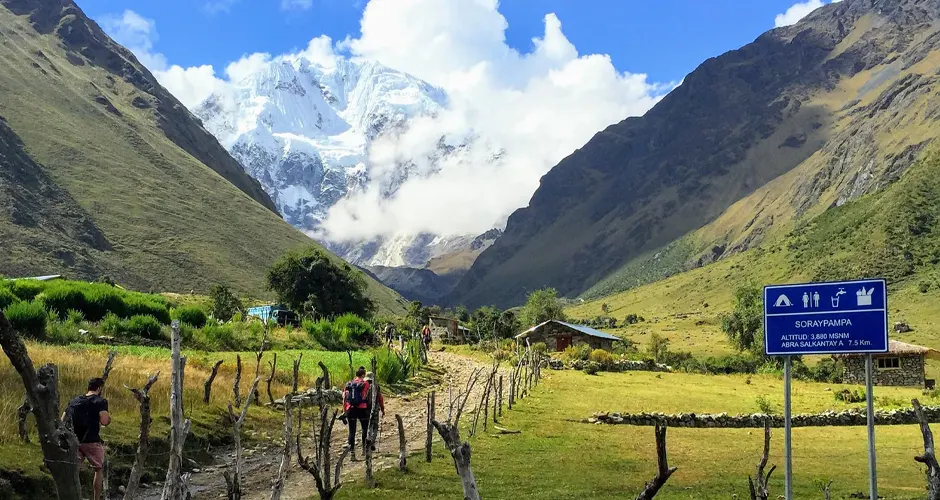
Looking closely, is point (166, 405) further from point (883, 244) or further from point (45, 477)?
point (883, 244)

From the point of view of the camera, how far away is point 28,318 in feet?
91.8

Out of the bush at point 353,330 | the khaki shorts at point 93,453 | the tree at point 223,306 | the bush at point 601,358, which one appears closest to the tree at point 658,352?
the bush at point 601,358

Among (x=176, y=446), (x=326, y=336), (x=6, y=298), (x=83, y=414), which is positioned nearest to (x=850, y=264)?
(x=326, y=336)

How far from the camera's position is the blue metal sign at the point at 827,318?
29.9ft

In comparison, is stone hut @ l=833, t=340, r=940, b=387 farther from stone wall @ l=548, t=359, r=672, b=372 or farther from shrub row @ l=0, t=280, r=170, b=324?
shrub row @ l=0, t=280, r=170, b=324

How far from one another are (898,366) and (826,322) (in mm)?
43891

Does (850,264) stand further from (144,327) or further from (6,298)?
(6,298)

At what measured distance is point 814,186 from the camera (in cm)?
19738

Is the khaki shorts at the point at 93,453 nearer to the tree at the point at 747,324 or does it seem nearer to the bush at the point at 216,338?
the bush at the point at 216,338

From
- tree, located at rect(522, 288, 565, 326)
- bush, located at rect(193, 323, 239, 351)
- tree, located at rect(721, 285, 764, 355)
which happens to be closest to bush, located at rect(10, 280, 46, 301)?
bush, located at rect(193, 323, 239, 351)

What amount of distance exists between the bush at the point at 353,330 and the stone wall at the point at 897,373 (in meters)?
31.4

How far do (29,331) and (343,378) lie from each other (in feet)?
40.9

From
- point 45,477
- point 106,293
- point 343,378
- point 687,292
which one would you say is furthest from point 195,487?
point 687,292

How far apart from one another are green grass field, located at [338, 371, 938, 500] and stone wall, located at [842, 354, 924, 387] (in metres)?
17.9
